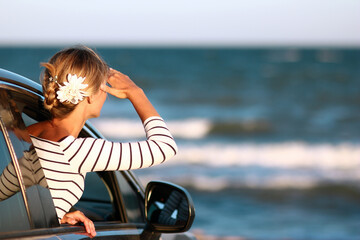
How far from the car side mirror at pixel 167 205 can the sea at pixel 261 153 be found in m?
0.60

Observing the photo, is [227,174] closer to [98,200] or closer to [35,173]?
[98,200]

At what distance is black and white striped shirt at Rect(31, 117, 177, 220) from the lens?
174 centimetres

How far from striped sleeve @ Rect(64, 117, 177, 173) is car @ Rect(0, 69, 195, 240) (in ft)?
0.49

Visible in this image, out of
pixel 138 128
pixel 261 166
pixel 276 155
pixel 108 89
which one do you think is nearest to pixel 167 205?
pixel 108 89

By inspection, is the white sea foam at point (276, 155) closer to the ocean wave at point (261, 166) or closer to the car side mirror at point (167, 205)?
the ocean wave at point (261, 166)

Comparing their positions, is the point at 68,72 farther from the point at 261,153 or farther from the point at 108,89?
the point at 261,153

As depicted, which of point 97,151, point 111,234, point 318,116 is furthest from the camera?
point 318,116

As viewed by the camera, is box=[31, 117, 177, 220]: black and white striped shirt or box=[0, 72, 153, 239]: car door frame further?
box=[31, 117, 177, 220]: black and white striped shirt

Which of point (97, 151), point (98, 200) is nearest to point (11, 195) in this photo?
point (97, 151)

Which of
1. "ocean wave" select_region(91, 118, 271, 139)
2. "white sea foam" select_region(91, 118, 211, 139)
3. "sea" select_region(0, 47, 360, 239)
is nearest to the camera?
"sea" select_region(0, 47, 360, 239)

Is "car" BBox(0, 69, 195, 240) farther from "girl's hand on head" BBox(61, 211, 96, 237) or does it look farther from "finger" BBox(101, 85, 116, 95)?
"finger" BBox(101, 85, 116, 95)

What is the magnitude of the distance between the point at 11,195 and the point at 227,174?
1021cm

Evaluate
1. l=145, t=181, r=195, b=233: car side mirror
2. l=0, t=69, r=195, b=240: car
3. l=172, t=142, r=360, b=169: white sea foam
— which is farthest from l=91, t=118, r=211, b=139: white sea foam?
l=145, t=181, r=195, b=233: car side mirror

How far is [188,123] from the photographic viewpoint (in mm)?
20625
